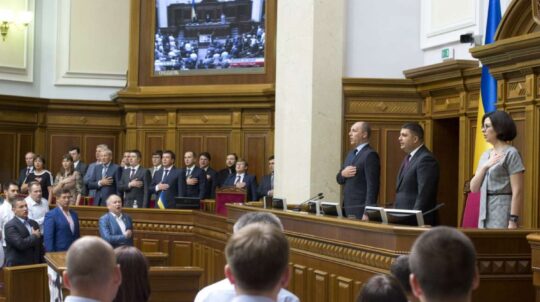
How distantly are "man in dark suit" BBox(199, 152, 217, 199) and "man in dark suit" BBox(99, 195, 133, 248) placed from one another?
3970 millimetres

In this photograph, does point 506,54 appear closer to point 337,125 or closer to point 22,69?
point 337,125

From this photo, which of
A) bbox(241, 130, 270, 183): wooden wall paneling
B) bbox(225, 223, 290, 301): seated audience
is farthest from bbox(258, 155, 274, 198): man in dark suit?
bbox(225, 223, 290, 301): seated audience

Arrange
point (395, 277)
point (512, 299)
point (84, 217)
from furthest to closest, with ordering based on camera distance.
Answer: point (84, 217), point (512, 299), point (395, 277)

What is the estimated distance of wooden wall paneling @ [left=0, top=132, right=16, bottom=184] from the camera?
17781 millimetres

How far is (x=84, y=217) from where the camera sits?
14.0m

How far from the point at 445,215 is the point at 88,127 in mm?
8253

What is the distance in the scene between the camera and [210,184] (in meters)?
15.0

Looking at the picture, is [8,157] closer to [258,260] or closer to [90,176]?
[90,176]

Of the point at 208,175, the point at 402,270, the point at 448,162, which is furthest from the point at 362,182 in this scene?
the point at 208,175

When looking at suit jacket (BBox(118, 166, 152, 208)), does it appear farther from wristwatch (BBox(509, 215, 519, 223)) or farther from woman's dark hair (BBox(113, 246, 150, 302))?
woman's dark hair (BBox(113, 246, 150, 302))

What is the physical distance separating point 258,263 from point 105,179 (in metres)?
12.1

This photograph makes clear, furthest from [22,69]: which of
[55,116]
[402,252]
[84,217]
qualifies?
[402,252]

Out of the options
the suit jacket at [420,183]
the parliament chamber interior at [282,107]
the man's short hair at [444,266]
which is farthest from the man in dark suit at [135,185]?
the man's short hair at [444,266]

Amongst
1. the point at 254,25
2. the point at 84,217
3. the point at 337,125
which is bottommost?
the point at 84,217
